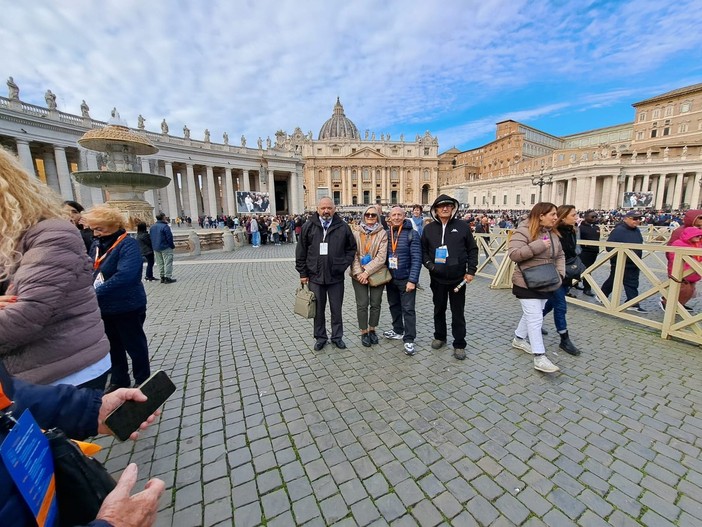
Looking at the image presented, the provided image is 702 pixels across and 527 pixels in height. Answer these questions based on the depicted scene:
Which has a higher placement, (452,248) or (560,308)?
(452,248)

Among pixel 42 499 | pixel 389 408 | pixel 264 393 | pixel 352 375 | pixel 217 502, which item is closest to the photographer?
pixel 42 499

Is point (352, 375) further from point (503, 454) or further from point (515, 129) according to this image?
point (515, 129)

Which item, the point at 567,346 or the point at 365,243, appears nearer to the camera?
the point at 567,346

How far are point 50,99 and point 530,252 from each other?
37.1 m

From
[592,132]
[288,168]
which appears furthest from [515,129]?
[288,168]

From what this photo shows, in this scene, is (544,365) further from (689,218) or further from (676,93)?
(676,93)

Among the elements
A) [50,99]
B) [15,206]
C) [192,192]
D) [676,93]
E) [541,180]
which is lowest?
[15,206]

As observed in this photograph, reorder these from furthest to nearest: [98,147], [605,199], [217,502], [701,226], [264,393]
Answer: [605,199]
[98,147]
[701,226]
[264,393]
[217,502]

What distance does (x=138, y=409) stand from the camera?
1404 mm

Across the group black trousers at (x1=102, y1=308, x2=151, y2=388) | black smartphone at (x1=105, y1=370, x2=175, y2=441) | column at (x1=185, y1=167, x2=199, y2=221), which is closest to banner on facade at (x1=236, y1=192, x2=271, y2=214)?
black trousers at (x1=102, y1=308, x2=151, y2=388)

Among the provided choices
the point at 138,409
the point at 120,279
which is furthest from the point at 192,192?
the point at 138,409

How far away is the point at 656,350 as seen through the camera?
14.1 ft

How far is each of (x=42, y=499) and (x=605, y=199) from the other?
216 ft

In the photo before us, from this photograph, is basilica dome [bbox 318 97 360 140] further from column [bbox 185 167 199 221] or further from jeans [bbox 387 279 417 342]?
jeans [bbox 387 279 417 342]
